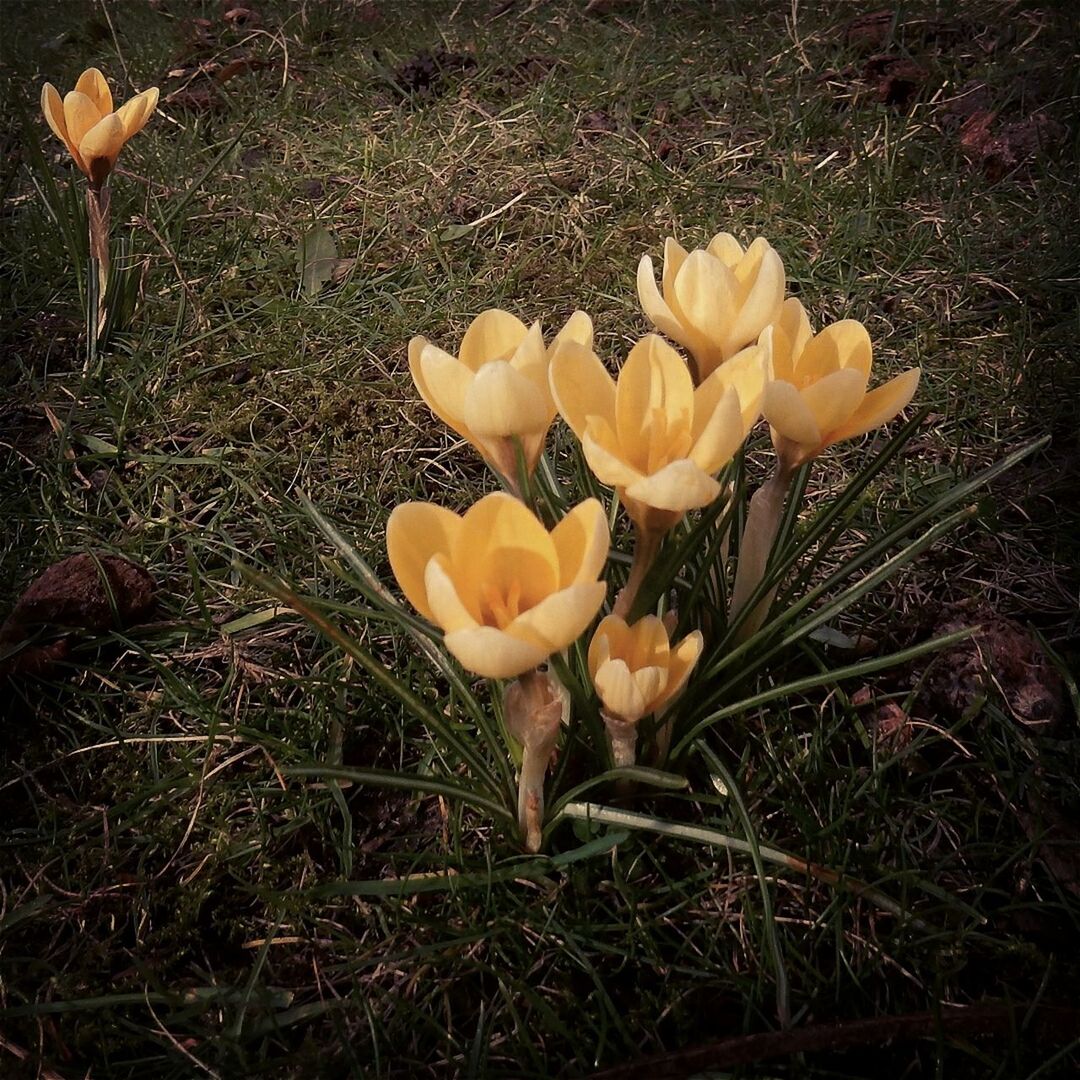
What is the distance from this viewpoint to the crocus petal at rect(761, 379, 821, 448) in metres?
0.87

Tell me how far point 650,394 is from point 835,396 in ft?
0.57

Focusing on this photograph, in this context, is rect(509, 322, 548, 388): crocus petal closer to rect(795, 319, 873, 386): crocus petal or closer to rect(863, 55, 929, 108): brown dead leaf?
rect(795, 319, 873, 386): crocus petal

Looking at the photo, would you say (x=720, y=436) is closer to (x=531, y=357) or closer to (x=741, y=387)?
(x=741, y=387)

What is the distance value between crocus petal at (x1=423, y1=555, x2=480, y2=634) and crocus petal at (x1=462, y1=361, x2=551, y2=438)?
0.17 m

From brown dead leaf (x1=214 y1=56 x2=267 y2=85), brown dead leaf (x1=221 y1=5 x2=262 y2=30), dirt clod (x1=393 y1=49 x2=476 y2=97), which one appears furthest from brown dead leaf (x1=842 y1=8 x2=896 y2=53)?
brown dead leaf (x1=221 y1=5 x2=262 y2=30)

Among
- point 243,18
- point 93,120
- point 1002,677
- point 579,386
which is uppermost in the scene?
point 93,120

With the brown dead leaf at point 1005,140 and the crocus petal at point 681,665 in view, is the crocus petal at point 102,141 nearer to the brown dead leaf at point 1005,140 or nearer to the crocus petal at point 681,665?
the crocus petal at point 681,665

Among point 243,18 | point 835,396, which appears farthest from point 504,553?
point 243,18

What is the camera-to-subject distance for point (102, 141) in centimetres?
161

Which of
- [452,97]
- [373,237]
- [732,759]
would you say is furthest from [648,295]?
[452,97]

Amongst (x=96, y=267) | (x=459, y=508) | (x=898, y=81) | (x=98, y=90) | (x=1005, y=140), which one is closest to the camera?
(x=459, y=508)

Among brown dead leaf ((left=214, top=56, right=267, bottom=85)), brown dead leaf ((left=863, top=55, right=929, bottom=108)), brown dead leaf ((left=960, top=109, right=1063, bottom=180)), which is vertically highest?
brown dead leaf ((left=214, top=56, right=267, bottom=85))

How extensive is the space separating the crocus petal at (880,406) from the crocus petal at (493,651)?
41 cm

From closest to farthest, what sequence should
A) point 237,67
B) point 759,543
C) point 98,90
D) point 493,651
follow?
1. point 493,651
2. point 759,543
3. point 98,90
4. point 237,67
